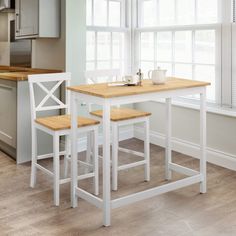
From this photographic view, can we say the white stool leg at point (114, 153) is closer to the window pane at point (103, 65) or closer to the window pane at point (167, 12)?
the window pane at point (103, 65)

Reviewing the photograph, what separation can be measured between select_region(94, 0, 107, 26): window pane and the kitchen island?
3.29ft

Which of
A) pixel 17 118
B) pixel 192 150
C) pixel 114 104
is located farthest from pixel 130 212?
pixel 17 118

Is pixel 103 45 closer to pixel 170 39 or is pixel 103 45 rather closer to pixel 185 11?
pixel 170 39

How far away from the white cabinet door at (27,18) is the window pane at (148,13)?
1389mm

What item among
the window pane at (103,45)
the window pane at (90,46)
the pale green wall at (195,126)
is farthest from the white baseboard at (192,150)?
the window pane at (90,46)

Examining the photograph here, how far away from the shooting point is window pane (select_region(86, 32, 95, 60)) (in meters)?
4.64

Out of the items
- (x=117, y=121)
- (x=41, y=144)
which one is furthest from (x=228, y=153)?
(x=41, y=144)

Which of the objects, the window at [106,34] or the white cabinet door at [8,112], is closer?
the white cabinet door at [8,112]

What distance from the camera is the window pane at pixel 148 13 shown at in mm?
4832

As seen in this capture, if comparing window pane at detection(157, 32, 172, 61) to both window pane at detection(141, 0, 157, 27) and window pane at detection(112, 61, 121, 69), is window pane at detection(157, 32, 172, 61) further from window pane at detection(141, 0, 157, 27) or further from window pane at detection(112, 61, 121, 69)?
window pane at detection(112, 61, 121, 69)

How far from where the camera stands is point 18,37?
4.83m

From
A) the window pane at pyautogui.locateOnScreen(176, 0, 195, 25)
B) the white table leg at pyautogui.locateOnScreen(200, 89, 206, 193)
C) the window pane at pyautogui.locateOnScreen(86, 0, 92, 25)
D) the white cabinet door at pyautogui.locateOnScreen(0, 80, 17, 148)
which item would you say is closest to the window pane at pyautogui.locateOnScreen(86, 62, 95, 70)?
the window pane at pyautogui.locateOnScreen(86, 0, 92, 25)

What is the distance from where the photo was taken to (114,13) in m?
4.89

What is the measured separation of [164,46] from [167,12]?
38cm
